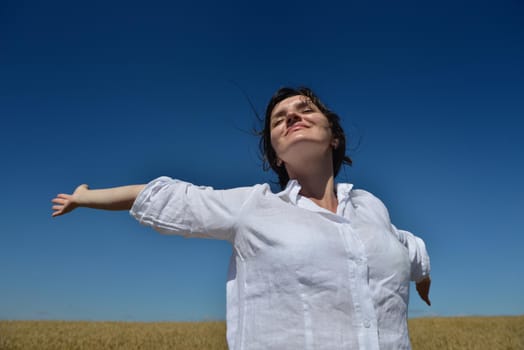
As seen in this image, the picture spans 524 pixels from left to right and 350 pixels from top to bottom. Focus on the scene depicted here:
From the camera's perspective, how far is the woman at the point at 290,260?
1759 millimetres

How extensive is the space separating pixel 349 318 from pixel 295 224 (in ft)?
1.57

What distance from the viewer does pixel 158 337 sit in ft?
36.9

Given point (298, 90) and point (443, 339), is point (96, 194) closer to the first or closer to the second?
point (298, 90)

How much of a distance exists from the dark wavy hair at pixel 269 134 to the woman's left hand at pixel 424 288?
0.95 meters

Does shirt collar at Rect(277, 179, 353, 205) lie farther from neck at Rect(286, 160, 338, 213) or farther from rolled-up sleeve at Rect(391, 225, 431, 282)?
rolled-up sleeve at Rect(391, 225, 431, 282)

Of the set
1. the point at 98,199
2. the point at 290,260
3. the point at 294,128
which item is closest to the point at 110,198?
the point at 98,199

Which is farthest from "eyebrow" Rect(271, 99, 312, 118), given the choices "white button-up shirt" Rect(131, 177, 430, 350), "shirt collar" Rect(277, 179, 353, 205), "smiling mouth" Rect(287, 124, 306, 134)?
"white button-up shirt" Rect(131, 177, 430, 350)

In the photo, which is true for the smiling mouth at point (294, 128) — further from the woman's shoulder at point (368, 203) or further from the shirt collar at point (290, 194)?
the woman's shoulder at point (368, 203)

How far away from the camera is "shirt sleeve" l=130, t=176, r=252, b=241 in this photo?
1.95 meters

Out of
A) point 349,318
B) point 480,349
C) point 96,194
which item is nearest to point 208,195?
point 96,194

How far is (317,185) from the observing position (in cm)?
251

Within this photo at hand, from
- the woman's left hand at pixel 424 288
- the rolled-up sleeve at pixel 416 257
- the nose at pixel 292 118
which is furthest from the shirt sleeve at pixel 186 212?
the woman's left hand at pixel 424 288

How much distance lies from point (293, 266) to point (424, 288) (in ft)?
4.69

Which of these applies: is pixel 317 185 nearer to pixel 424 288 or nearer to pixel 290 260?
pixel 290 260
